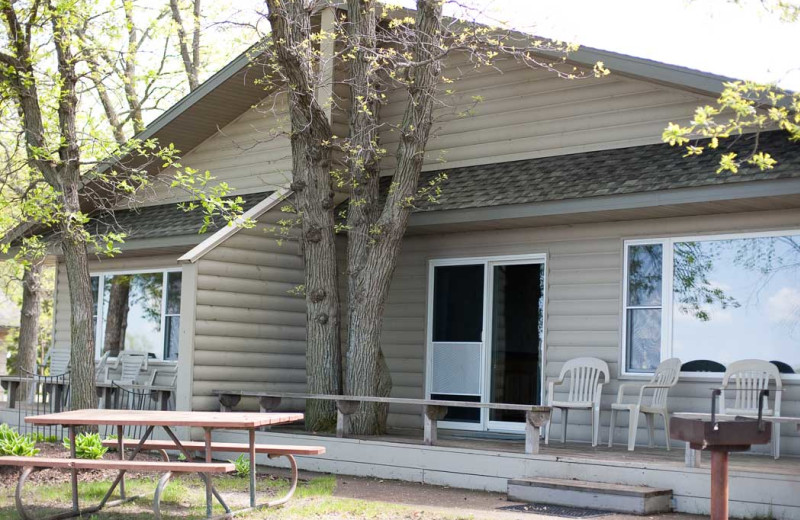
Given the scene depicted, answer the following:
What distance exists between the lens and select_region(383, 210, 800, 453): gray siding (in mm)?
9805

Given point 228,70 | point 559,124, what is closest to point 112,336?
point 228,70

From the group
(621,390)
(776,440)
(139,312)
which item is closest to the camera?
(776,440)

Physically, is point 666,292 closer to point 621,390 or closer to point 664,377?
point 664,377

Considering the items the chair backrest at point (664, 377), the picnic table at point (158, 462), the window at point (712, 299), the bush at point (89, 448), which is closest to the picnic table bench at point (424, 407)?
the chair backrest at point (664, 377)

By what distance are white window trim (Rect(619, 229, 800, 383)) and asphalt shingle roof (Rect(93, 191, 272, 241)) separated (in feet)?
17.5

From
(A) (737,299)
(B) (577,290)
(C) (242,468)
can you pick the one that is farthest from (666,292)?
(C) (242,468)

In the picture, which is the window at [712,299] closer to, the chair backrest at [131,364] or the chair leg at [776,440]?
the chair leg at [776,440]

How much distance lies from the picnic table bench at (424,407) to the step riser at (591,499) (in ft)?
2.10

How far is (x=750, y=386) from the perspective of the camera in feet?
30.5

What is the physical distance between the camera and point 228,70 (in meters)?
13.1

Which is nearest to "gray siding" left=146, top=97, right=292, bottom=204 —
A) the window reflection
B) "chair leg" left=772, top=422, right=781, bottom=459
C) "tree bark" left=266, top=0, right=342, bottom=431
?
"tree bark" left=266, top=0, right=342, bottom=431

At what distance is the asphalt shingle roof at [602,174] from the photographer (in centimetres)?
905

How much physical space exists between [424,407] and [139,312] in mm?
6453

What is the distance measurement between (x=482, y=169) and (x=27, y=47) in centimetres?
559
